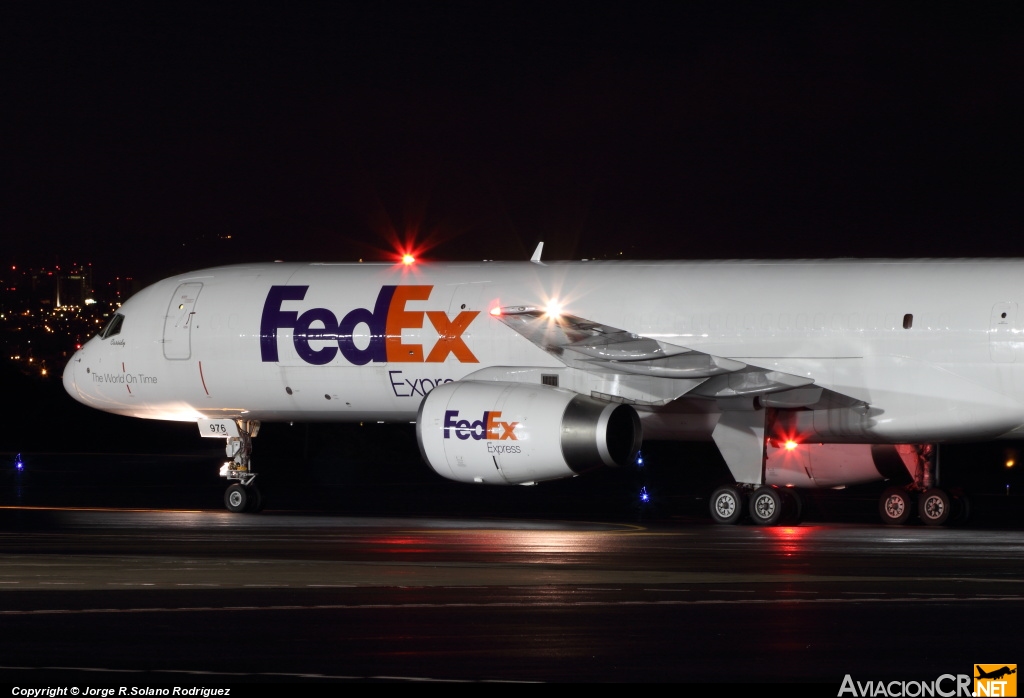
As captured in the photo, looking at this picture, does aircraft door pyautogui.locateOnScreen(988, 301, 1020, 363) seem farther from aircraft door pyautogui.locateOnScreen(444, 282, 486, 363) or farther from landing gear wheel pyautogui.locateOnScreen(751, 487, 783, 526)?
aircraft door pyautogui.locateOnScreen(444, 282, 486, 363)

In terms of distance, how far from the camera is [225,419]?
2830 centimetres

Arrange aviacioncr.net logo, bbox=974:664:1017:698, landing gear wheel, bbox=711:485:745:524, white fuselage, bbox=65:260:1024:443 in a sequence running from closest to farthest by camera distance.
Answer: aviacioncr.net logo, bbox=974:664:1017:698, white fuselage, bbox=65:260:1024:443, landing gear wheel, bbox=711:485:745:524

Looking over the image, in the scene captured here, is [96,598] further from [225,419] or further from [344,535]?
[225,419]

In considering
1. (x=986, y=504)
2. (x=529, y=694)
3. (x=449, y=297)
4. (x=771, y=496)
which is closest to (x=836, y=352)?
(x=771, y=496)

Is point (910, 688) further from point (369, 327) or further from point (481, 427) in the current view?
point (369, 327)

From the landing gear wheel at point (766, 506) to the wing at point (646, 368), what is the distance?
141 cm

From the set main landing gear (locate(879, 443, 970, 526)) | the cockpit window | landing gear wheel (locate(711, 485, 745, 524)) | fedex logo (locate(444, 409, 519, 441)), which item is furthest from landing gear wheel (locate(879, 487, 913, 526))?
the cockpit window

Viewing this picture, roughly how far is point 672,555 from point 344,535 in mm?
5494

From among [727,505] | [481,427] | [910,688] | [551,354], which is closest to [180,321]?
[551,354]

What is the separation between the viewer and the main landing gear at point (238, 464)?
88.7 feet

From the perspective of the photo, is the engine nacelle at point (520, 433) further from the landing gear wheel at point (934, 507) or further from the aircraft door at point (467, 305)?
the landing gear wheel at point (934, 507)

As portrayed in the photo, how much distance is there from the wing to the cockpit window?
29.8 ft

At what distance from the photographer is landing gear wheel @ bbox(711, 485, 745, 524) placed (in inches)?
951

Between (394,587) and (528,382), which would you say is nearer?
(394,587)
